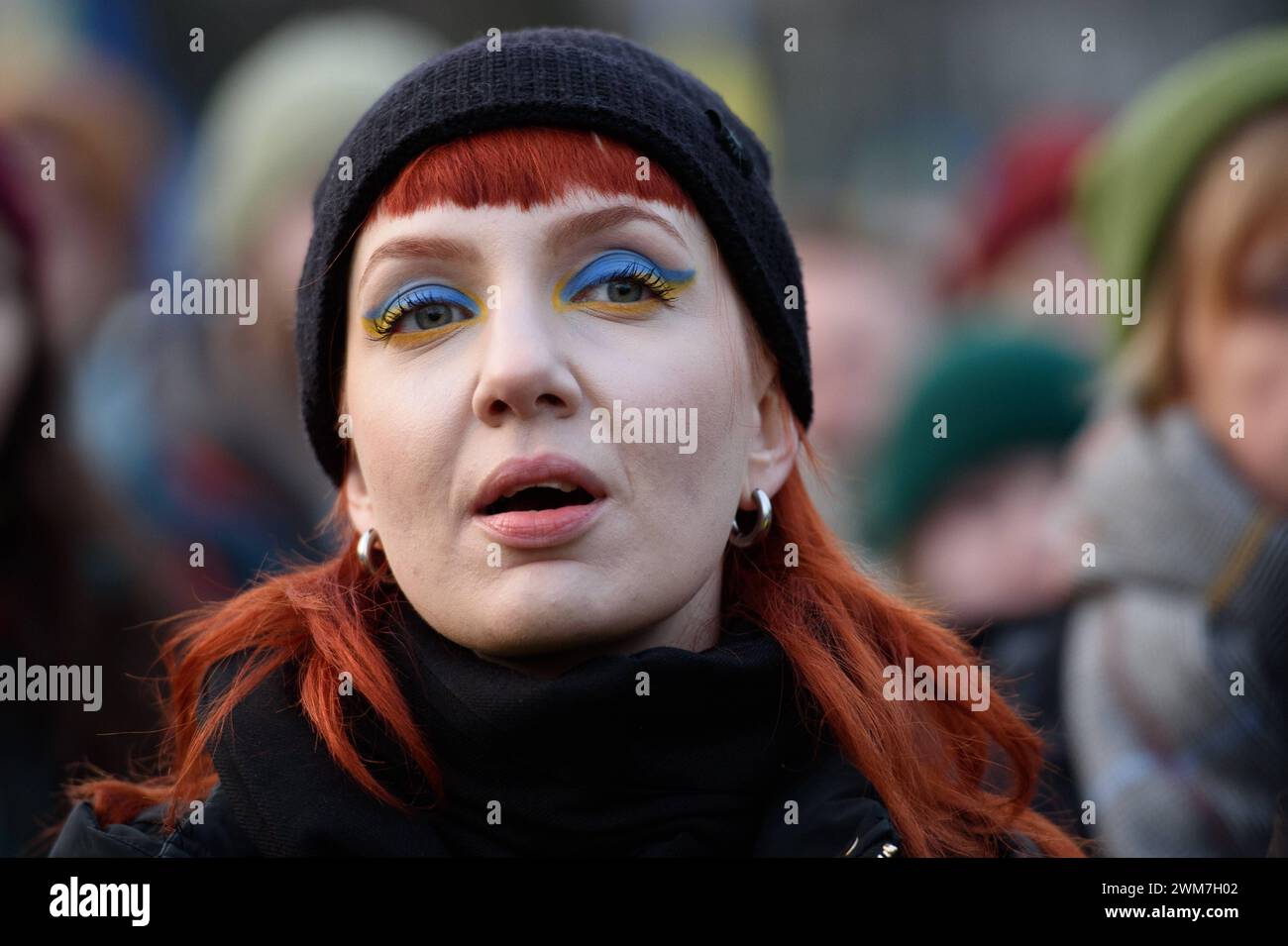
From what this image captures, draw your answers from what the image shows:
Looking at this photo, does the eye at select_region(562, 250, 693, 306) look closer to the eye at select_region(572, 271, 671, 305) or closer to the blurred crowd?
the eye at select_region(572, 271, 671, 305)

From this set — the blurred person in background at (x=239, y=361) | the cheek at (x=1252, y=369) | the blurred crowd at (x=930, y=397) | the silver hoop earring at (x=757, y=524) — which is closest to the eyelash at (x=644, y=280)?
the silver hoop earring at (x=757, y=524)

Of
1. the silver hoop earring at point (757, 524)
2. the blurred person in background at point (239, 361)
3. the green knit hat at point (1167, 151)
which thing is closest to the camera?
the silver hoop earring at point (757, 524)

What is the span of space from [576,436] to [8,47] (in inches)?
213

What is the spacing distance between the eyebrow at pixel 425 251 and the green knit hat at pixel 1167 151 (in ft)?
10.4

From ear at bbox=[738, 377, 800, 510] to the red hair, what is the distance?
0.10 metres

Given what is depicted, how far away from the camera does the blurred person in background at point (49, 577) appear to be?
4301mm

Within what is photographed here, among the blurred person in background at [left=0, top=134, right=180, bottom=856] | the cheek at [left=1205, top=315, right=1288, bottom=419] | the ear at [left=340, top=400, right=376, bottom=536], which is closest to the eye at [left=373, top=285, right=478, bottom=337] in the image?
the ear at [left=340, top=400, right=376, bottom=536]

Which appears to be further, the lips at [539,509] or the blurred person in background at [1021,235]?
the blurred person in background at [1021,235]

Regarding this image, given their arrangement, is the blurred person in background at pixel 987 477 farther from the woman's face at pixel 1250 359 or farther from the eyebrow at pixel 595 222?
the eyebrow at pixel 595 222

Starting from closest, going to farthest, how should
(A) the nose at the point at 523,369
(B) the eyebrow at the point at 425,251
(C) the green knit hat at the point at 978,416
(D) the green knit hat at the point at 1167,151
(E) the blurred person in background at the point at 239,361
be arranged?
(A) the nose at the point at 523,369
(B) the eyebrow at the point at 425,251
(D) the green knit hat at the point at 1167,151
(C) the green knit hat at the point at 978,416
(E) the blurred person in background at the point at 239,361

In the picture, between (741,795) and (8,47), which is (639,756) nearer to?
(741,795)

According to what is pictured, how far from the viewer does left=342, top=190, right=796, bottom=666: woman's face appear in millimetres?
2129
